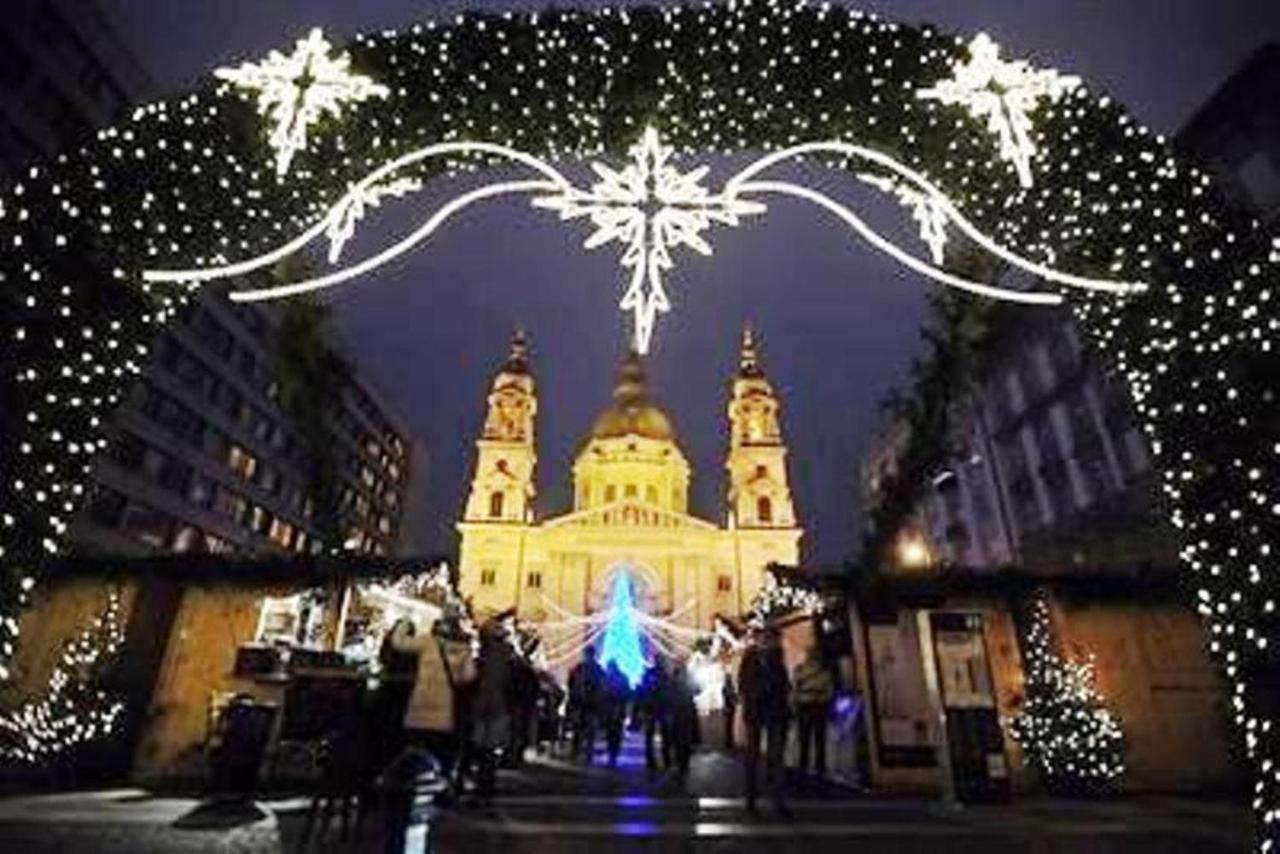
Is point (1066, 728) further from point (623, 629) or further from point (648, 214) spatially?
point (623, 629)

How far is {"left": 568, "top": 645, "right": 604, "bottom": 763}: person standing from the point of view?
1566 cm

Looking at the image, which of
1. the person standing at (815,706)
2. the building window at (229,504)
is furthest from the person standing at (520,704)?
the building window at (229,504)

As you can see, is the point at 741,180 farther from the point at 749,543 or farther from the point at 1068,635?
the point at 749,543

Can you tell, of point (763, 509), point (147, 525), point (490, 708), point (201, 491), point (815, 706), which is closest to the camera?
point (490, 708)

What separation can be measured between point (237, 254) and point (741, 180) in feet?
14.8

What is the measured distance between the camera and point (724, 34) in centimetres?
703

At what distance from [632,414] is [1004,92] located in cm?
5749

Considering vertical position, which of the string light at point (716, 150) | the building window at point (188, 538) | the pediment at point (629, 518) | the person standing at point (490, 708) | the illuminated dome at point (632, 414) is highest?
the illuminated dome at point (632, 414)

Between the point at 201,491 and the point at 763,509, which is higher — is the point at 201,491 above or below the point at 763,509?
below

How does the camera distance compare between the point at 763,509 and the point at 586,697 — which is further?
the point at 763,509

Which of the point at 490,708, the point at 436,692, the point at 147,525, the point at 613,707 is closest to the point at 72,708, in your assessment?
the point at 490,708

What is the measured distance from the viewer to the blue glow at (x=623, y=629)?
46656 mm

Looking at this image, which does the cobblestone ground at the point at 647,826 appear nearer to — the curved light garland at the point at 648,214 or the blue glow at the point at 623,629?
the curved light garland at the point at 648,214

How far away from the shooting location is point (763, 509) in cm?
5719
